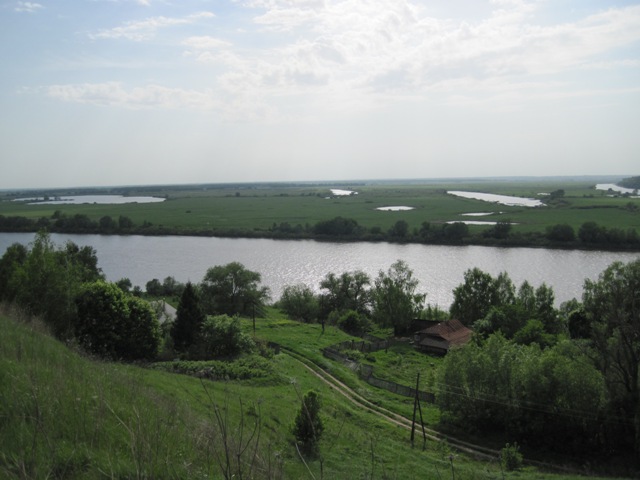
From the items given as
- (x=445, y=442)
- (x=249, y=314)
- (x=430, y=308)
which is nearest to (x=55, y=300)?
(x=445, y=442)

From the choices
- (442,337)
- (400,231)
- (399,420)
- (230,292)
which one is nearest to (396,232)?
(400,231)

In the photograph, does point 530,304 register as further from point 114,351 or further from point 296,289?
point 114,351

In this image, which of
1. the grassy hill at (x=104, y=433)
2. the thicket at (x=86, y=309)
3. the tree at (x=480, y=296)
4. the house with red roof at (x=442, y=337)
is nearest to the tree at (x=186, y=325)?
the thicket at (x=86, y=309)

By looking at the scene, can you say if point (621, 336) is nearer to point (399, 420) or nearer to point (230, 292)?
point (399, 420)

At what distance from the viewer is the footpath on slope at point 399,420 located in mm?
17906

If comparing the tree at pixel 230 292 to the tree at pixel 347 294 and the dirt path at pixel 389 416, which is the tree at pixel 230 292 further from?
the dirt path at pixel 389 416

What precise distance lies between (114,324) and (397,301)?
82.3ft

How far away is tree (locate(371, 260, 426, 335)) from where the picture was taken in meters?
41.1

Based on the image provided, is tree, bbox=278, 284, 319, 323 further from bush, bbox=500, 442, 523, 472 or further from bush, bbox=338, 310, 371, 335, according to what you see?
bush, bbox=500, 442, 523, 472

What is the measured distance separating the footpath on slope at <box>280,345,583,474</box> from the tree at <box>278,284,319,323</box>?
18292 millimetres

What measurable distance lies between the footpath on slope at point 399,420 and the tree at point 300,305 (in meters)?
18.3

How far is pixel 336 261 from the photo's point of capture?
217 ft

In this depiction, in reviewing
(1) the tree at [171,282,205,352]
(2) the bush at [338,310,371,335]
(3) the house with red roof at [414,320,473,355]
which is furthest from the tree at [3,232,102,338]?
(2) the bush at [338,310,371,335]

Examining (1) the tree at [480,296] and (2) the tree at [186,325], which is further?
(1) the tree at [480,296]
